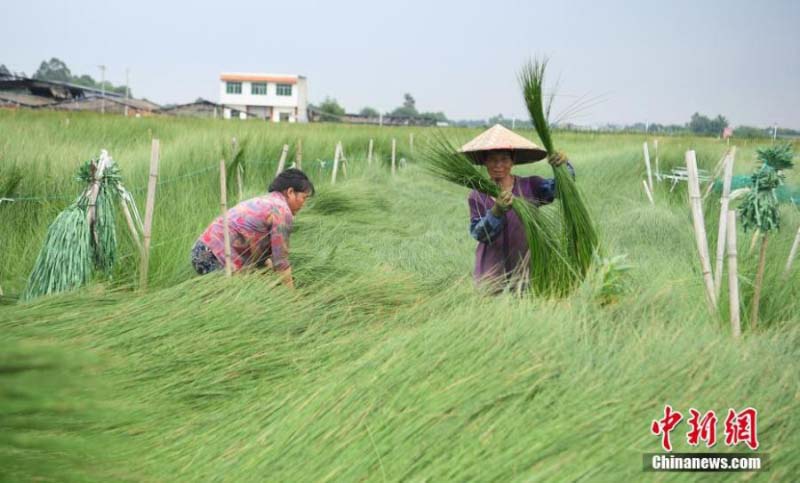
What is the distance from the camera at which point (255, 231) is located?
12.4ft

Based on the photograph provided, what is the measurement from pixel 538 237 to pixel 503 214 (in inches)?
8.5

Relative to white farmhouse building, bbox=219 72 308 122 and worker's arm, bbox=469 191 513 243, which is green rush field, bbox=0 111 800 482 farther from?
white farmhouse building, bbox=219 72 308 122

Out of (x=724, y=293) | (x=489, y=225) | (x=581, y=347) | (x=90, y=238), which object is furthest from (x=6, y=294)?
(x=724, y=293)

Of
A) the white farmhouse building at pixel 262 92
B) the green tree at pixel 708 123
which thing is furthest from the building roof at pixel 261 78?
the green tree at pixel 708 123

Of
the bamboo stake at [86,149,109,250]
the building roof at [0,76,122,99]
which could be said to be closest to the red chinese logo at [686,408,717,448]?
the bamboo stake at [86,149,109,250]

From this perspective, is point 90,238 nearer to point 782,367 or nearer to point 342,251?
point 342,251

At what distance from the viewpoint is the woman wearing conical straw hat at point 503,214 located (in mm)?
3379

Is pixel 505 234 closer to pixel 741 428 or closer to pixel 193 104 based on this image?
pixel 741 428

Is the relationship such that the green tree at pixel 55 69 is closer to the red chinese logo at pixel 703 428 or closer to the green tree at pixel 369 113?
the green tree at pixel 369 113

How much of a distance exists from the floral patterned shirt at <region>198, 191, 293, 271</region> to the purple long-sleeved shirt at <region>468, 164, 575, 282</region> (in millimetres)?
968

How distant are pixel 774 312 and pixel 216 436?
2324 mm

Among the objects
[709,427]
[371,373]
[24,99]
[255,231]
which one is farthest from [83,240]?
[24,99]

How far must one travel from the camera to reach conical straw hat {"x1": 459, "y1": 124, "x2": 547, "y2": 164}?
3.56 meters

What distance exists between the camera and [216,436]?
2.28 m
